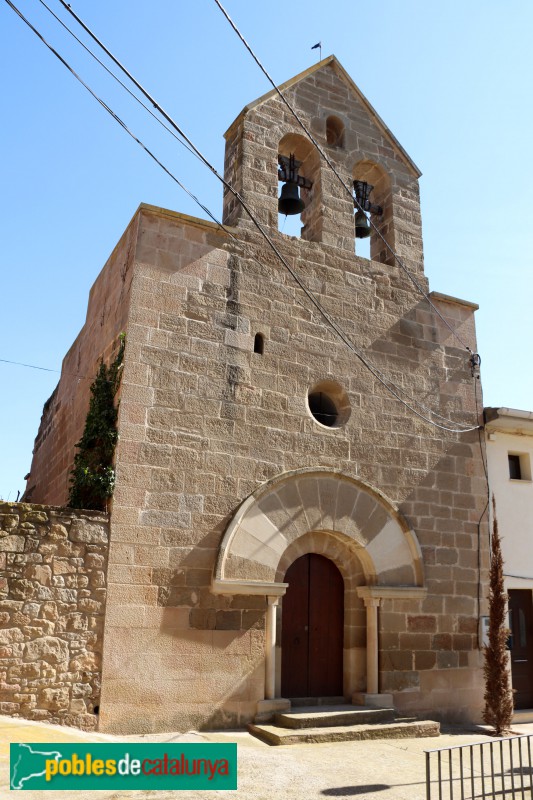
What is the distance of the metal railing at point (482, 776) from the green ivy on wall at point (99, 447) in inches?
155

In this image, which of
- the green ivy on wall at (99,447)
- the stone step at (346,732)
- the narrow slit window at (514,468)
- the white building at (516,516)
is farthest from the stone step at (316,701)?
the narrow slit window at (514,468)

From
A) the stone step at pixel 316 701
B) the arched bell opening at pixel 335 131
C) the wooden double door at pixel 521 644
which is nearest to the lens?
the stone step at pixel 316 701

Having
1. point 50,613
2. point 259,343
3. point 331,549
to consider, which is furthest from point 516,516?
point 50,613

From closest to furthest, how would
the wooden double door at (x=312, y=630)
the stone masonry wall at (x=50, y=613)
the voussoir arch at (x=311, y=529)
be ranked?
the stone masonry wall at (x=50, y=613), the voussoir arch at (x=311, y=529), the wooden double door at (x=312, y=630)

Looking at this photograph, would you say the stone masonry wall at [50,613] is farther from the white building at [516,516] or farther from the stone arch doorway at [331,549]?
the white building at [516,516]

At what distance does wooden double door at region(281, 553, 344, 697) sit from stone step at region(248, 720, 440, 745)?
836mm

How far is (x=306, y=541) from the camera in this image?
26.5 feet

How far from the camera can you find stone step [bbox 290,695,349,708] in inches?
305

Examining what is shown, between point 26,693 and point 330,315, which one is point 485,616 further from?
point 26,693

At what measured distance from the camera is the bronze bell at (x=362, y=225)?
32.9 feet

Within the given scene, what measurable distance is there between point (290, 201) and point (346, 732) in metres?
6.65

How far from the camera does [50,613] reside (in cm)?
636

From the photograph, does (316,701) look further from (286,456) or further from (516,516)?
(516,516)

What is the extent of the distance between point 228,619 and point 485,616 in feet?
12.5
